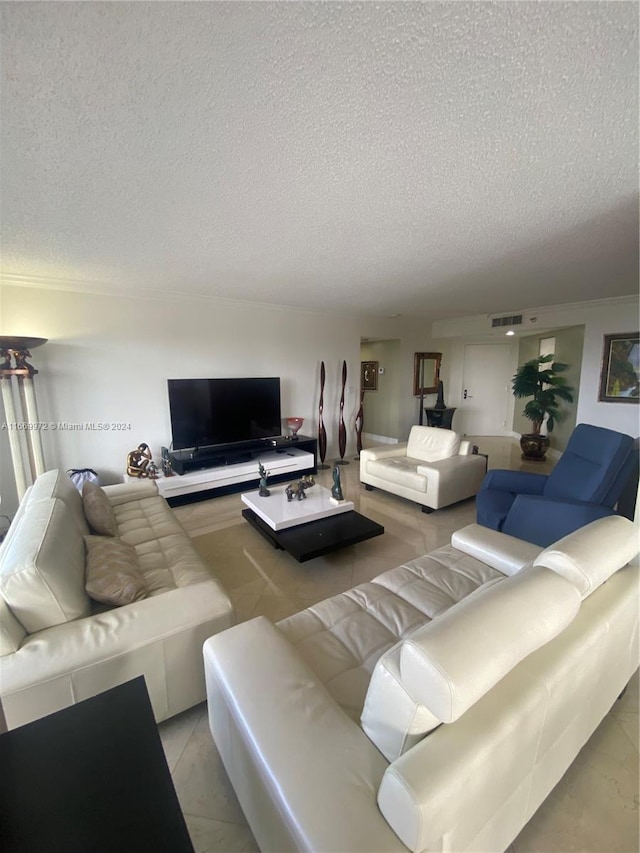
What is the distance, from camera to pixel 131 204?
68.6 inches

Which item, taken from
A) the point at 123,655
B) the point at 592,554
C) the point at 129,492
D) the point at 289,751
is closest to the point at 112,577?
the point at 123,655

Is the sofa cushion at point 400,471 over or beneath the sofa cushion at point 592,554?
beneath

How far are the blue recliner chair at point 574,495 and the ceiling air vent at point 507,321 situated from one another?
3065 mm

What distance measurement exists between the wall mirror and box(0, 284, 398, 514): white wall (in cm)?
250

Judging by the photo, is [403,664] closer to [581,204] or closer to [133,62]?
[133,62]

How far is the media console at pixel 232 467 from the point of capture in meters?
3.82

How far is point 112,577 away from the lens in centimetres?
152

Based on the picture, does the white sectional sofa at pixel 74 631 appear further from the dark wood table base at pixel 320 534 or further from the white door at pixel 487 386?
the white door at pixel 487 386

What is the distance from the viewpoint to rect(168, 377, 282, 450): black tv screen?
3.99 m

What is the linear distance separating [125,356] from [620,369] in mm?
5860

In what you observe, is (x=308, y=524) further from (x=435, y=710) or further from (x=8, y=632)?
(x=435, y=710)

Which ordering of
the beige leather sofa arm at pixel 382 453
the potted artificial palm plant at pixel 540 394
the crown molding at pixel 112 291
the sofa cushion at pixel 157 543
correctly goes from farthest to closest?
1. the potted artificial palm plant at pixel 540 394
2. the beige leather sofa arm at pixel 382 453
3. the crown molding at pixel 112 291
4. the sofa cushion at pixel 157 543

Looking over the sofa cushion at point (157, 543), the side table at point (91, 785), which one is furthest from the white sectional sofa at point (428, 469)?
the side table at point (91, 785)

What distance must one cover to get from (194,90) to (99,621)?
1.83 metres
